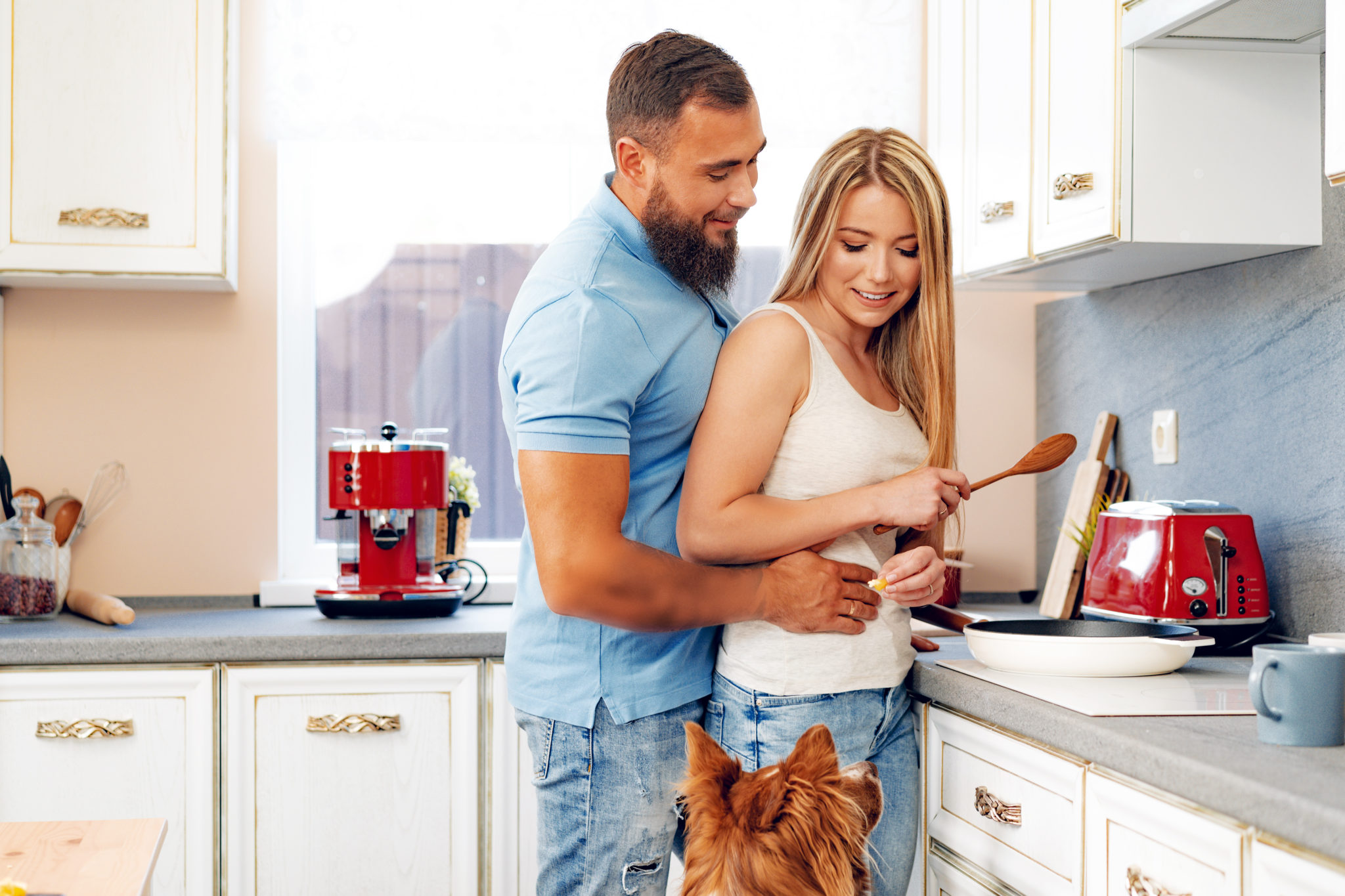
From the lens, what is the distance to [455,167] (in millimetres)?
2658

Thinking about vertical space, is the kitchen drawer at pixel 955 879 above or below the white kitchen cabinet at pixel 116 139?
below

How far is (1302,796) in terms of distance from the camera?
0.92 metres

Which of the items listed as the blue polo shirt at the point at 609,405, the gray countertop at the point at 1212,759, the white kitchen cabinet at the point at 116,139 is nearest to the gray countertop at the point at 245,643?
the blue polo shirt at the point at 609,405

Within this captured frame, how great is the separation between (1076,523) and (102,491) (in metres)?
2.13

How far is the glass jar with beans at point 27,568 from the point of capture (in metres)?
2.18

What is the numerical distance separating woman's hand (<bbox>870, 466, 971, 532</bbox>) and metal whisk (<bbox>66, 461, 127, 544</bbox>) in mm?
1861

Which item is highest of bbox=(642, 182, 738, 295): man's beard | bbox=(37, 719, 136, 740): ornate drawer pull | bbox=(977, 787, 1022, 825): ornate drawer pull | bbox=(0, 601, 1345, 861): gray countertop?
bbox=(642, 182, 738, 295): man's beard

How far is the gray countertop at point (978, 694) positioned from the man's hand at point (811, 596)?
223 millimetres

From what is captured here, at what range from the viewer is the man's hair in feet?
4.32

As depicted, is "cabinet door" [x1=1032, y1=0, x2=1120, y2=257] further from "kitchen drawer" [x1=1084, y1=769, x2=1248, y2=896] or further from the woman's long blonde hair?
"kitchen drawer" [x1=1084, y1=769, x2=1248, y2=896]

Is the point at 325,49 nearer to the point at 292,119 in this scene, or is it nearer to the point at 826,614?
the point at 292,119

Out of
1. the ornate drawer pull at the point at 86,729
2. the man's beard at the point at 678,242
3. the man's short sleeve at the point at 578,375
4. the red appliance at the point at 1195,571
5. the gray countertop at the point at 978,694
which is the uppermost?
the man's beard at the point at 678,242

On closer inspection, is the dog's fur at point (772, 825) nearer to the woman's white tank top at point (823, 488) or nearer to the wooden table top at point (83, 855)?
the woman's white tank top at point (823, 488)

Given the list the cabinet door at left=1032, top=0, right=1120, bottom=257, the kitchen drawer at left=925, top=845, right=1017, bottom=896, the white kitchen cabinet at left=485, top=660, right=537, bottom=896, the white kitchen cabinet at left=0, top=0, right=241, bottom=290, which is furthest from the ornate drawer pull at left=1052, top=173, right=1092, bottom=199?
the white kitchen cabinet at left=0, top=0, right=241, bottom=290
